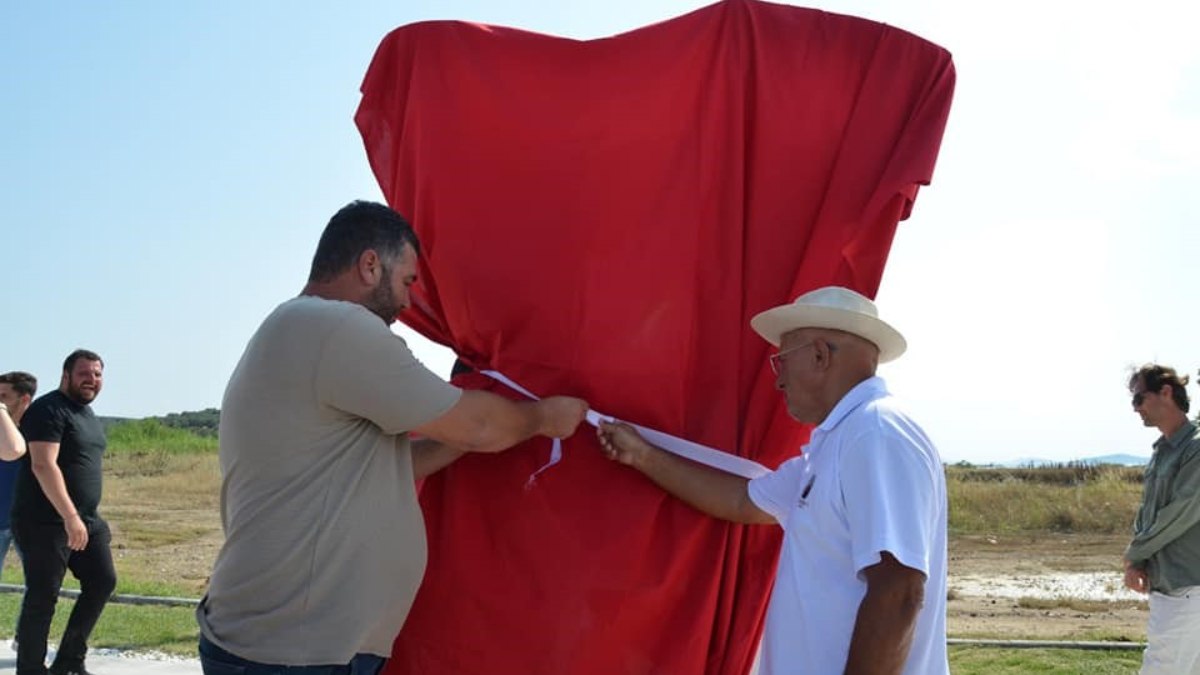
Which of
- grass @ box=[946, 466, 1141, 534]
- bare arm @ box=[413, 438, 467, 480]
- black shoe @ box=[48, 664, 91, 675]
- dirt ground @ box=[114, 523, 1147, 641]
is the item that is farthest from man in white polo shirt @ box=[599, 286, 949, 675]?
grass @ box=[946, 466, 1141, 534]

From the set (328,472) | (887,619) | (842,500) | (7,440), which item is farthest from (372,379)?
(7,440)

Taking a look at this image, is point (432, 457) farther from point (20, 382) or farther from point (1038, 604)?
point (1038, 604)

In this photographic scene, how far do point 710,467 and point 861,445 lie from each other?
0.71m

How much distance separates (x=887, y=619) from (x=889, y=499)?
255 mm

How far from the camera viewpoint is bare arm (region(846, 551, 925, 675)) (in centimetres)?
254

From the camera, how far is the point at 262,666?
115 inches

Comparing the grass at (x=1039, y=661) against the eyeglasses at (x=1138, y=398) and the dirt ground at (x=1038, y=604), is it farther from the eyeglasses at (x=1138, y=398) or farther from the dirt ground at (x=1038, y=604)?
the eyeglasses at (x=1138, y=398)

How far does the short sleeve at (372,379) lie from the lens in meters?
2.92

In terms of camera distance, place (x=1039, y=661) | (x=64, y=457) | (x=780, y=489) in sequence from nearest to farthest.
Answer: (x=780, y=489), (x=64, y=457), (x=1039, y=661)

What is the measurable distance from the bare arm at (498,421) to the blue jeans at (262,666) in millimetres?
606

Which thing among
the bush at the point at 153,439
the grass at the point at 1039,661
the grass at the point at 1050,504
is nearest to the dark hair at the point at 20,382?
the grass at the point at 1039,661

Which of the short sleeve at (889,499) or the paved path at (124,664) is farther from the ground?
the short sleeve at (889,499)

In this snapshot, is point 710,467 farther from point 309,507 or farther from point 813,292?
point 309,507

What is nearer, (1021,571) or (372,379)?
(372,379)
